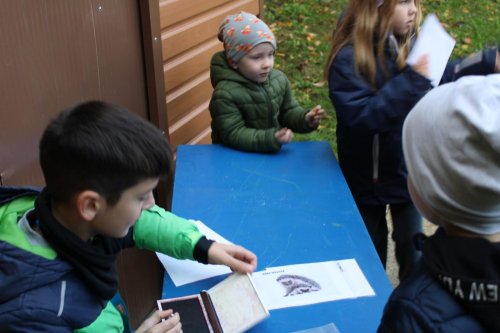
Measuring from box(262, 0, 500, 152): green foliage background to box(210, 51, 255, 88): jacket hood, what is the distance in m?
2.89

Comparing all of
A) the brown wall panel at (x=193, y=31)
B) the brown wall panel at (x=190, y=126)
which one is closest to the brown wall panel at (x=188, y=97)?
the brown wall panel at (x=190, y=126)

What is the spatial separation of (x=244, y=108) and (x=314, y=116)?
40 cm

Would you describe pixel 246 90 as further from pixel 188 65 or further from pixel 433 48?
pixel 433 48

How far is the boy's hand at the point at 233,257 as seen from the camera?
1.80m

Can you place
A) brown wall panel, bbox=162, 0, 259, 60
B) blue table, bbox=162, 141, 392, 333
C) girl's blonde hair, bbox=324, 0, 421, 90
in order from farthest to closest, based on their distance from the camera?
brown wall panel, bbox=162, 0, 259, 60 < girl's blonde hair, bbox=324, 0, 421, 90 < blue table, bbox=162, 141, 392, 333

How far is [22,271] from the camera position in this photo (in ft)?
4.05

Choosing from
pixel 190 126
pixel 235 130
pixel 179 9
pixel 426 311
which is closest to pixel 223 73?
pixel 235 130

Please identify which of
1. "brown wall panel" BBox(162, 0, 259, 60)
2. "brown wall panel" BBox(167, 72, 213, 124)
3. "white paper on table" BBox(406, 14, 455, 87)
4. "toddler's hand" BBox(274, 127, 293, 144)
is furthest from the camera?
"brown wall panel" BBox(167, 72, 213, 124)

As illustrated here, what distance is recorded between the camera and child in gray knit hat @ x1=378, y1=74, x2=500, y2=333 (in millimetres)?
1069

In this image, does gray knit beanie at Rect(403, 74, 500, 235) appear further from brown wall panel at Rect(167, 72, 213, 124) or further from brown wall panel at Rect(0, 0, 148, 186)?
brown wall panel at Rect(167, 72, 213, 124)

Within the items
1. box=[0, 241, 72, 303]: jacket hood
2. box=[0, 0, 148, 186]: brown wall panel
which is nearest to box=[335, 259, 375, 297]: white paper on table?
box=[0, 241, 72, 303]: jacket hood

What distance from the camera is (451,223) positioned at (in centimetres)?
122

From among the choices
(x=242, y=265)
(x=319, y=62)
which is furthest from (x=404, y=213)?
(x=319, y=62)

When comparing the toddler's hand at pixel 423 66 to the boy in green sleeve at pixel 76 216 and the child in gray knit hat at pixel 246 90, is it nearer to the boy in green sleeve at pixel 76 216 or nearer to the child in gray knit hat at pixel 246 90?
the child in gray knit hat at pixel 246 90
